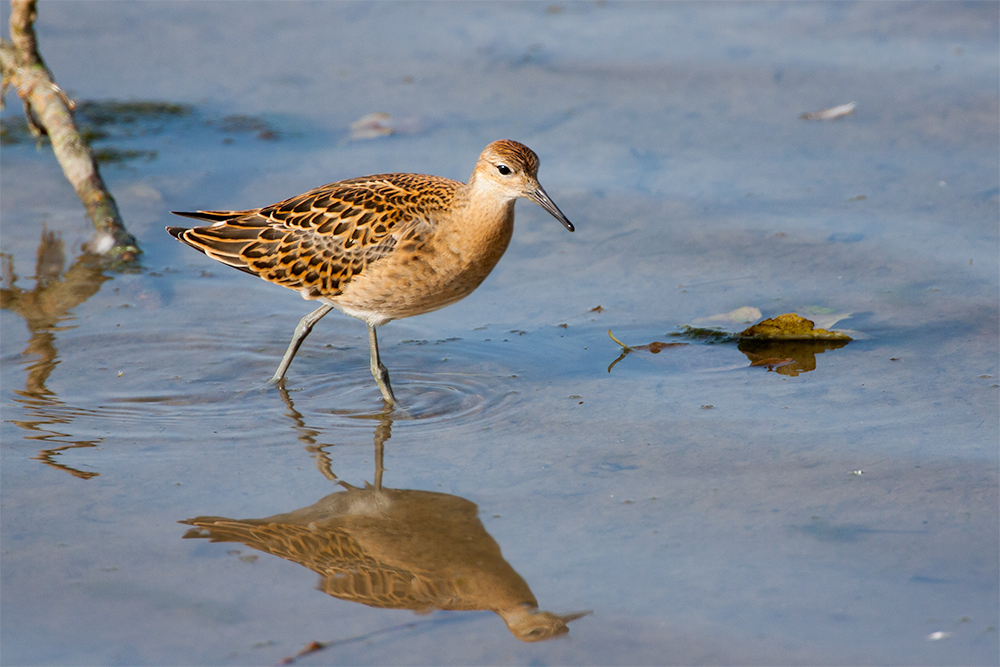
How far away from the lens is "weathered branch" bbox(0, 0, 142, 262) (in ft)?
26.7

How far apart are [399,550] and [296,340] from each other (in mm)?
2196

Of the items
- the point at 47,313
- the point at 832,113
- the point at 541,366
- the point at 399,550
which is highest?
the point at 832,113

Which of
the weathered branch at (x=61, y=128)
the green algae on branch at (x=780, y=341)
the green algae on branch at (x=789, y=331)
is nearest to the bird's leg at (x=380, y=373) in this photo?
the green algae on branch at (x=780, y=341)

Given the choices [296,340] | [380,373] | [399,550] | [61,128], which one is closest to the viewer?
[399,550]

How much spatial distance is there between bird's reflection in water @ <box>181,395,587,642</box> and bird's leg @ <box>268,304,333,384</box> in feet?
4.37

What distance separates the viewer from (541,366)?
6887 mm

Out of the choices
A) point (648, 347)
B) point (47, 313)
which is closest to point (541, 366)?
point (648, 347)

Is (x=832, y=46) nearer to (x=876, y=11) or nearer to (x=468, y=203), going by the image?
(x=876, y=11)

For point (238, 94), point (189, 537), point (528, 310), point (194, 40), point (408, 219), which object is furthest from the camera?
point (194, 40)

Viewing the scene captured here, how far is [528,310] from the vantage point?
25.0 ft

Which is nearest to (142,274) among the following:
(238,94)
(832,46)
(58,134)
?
Answer: (58,134)

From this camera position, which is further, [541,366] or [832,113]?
[832,113]

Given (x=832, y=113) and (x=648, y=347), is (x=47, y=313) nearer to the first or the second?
(x=648, y=347)

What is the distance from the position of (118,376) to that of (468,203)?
7.79 feet
